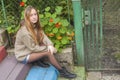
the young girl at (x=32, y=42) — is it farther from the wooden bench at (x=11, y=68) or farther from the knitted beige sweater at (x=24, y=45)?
the wooden bench at (x=11, y=68)

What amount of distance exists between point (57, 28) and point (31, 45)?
0.59m

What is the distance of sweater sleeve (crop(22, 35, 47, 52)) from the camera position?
150 inches

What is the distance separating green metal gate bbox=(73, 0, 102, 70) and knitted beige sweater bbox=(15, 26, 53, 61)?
727 mm

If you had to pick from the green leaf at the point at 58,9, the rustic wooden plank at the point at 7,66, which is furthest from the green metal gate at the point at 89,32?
the rustic wooden plank at the point at 7,66

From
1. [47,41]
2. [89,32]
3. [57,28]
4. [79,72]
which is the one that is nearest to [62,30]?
[57,28]

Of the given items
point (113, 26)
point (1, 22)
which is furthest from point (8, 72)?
point (113, 26)

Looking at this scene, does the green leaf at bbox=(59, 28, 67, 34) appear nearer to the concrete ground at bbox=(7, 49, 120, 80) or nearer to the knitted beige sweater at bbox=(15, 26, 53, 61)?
the knitted beige sweater at bbox=(15, 26, 53, 61)

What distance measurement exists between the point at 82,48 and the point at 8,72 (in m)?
1.38

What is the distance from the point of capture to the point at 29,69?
13.2ft

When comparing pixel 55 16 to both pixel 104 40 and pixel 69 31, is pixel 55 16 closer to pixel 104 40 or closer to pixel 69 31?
pixel 69 31

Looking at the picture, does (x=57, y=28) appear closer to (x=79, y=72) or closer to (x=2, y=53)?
(x=79, y=72)

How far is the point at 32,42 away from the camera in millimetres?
3863

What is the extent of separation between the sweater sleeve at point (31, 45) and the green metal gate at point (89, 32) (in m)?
0.73

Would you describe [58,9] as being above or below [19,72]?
above
